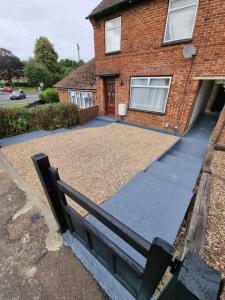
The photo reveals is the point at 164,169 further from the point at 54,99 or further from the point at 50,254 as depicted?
the point at 54,99

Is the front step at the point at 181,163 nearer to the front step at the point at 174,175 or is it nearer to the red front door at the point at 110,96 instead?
the front step at the point at 174,175

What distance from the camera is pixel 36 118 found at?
6.26 metres

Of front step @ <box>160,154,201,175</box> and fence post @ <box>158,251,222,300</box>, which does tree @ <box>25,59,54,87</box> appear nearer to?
front step @ <box>160,154,201,175</box>

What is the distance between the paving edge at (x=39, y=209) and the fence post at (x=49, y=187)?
6.0 inches

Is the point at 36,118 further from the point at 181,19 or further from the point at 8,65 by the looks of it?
the point at 8,65

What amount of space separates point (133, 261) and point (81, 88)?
34.5 ft

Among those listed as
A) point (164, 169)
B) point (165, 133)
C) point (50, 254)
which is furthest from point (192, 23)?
point (50, 254)

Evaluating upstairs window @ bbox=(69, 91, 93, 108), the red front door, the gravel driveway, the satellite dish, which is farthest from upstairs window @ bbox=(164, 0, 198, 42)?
upstairs window @ bbox=(69, 91, 93, 108)

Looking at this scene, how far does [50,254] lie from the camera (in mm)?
1873

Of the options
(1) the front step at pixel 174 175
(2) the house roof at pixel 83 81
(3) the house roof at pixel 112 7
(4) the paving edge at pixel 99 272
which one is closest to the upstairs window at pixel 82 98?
(2) the house roof at pixel 83 81

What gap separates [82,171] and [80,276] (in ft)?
6.92

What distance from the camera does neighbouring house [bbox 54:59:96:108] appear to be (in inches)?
384

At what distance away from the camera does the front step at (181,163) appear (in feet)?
12.2

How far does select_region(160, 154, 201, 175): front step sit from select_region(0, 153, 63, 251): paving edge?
3.17 m
